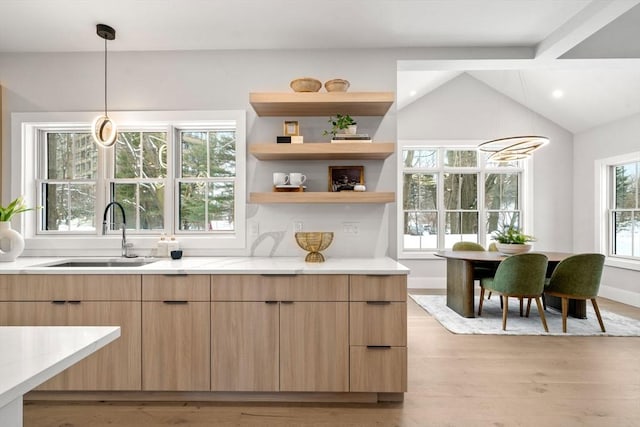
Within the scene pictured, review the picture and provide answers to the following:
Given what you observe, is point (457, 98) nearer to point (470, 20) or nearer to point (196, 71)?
point (470, 20)

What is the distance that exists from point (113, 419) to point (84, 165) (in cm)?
209

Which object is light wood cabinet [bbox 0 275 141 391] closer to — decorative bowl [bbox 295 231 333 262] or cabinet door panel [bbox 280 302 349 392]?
cabinet door panel [bbox 280 302 349 392]

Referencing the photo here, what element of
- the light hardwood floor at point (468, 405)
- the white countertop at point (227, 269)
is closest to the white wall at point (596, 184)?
the light hardwood floor at point (468, 405)

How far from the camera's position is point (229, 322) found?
2.19 meters

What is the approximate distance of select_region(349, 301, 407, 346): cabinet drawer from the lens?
84.7 inches

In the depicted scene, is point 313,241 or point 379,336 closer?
point 379,336

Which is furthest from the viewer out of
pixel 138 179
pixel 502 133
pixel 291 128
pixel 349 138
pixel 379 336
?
pixel 502 133

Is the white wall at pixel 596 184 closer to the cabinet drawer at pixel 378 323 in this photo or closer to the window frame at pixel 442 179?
the window frame at pixel 442 179

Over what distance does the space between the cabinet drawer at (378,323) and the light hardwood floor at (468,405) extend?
1.43ft

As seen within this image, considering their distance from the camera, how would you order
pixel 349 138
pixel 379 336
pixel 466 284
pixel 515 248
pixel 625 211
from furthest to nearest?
pixel 625 211 < pixel 515 248 < pixel 466 284 < pixel 349 138 < pixel 379 336

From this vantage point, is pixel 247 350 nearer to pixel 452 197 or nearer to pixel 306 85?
pixel 306 85

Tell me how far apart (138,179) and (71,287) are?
1.11m

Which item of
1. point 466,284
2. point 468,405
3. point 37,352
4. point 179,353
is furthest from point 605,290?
point 37,352

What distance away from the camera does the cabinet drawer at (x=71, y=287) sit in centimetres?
220
